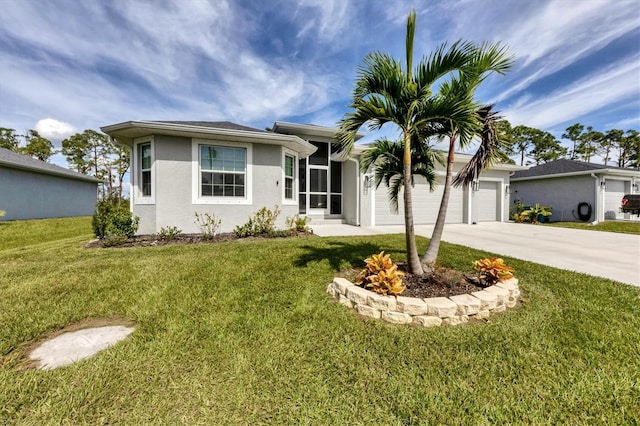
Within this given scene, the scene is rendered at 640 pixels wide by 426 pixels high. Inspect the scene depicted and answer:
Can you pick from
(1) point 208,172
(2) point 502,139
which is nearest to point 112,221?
(1) point 208,172

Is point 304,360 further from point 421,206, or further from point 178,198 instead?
point 421,206

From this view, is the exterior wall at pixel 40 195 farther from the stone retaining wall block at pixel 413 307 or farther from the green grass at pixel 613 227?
Result: the green grass at pixel 613 227

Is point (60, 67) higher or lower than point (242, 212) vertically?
higher

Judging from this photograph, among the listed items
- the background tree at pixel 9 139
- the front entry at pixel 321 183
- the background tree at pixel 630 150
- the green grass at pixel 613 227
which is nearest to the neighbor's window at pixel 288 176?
the front entry at pixel 321 183

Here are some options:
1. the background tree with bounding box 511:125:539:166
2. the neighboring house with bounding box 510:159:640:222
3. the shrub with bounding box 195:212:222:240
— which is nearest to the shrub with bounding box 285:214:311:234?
the shrub with bounding box 195:212:222:240

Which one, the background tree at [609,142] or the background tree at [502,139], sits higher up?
the background tree at [609,142]

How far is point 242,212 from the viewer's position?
8.52m

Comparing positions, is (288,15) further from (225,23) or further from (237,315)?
(237,315)

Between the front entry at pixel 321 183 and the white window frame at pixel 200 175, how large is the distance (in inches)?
142

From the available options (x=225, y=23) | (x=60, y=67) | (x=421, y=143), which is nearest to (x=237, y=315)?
(x=421, y=143)

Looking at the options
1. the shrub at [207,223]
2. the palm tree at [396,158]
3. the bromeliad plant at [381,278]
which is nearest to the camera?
the bromeliad plant at [381,278]

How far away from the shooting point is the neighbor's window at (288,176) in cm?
942

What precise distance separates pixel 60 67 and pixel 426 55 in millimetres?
12513

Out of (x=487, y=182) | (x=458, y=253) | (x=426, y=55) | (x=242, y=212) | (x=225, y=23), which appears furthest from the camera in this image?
(x=487, y=182)
